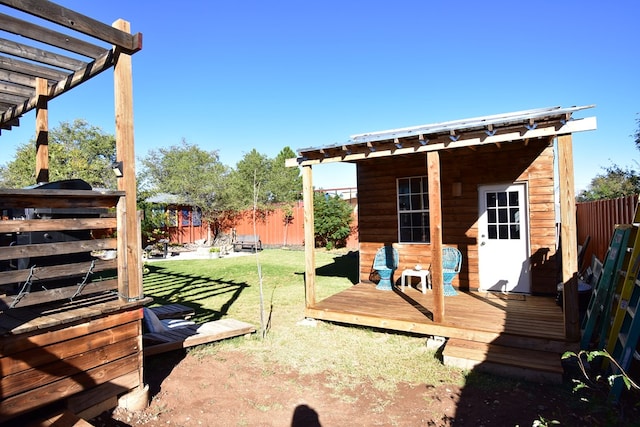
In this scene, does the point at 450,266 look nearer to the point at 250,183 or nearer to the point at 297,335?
the point at 297,335

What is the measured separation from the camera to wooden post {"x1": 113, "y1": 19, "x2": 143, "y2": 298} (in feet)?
9.78

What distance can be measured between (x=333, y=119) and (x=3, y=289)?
19.5 m

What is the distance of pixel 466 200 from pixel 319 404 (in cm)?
495

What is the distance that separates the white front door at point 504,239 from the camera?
620 centimetres

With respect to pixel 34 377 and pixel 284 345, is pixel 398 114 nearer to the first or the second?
pixel 284 345

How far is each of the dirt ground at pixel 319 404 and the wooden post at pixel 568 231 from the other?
95cm

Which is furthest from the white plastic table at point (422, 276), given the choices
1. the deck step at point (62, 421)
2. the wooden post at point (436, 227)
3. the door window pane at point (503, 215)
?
the deck step at point (62, 421)

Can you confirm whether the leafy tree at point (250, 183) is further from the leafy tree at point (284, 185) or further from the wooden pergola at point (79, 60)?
the wooden pergola at point (79, 60)

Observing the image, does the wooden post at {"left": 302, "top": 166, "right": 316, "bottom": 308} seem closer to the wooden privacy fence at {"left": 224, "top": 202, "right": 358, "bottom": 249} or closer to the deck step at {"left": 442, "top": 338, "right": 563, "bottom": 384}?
the deck step at {"left": 442, "top": 338, "right": 563, "bottom": 384}

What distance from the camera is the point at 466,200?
6.70m

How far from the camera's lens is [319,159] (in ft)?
18.4

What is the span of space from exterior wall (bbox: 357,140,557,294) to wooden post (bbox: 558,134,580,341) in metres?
1.87

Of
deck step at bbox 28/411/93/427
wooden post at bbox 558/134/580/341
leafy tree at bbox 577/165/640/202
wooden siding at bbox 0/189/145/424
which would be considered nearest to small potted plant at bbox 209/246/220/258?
wooden siding at bbox 0/189/145/424

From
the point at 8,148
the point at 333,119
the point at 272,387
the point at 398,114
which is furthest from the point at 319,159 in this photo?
the point at 8,148
